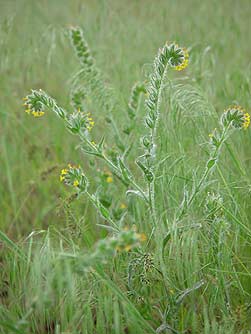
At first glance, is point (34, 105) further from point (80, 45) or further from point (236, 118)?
point (80, 45)

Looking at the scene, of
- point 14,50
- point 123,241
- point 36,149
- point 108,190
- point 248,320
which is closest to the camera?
point 123,241

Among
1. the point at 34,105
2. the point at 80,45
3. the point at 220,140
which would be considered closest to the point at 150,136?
the point at 220,140

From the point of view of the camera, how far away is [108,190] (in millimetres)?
1979

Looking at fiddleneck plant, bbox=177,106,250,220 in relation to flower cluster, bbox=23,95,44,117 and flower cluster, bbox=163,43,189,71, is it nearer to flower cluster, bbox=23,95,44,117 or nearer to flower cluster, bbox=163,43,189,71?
flower cluster, bbox=163,43,189,71

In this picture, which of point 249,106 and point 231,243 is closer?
point 231,243

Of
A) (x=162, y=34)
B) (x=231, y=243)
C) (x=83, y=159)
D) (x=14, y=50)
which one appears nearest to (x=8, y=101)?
(x=14, y=50)

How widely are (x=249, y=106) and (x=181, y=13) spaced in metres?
1.73

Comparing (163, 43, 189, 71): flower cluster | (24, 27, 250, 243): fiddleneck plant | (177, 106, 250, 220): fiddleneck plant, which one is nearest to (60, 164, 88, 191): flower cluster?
(24, 27, 250, 243): fiddleneck plant

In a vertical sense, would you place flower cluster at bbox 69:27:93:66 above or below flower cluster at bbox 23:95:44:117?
above

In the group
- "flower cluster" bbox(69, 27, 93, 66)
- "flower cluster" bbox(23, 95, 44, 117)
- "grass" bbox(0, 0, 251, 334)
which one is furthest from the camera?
"flower cluster" bbox(69, 27, 93, 66)

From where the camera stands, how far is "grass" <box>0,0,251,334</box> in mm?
1371

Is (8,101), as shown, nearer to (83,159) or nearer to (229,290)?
(83,159)

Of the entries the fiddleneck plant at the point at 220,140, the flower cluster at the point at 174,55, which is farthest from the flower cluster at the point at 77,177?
the flower cluster at the point at 174,55

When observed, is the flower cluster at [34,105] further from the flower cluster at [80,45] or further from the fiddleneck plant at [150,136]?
the flower cluster at [80,45]
